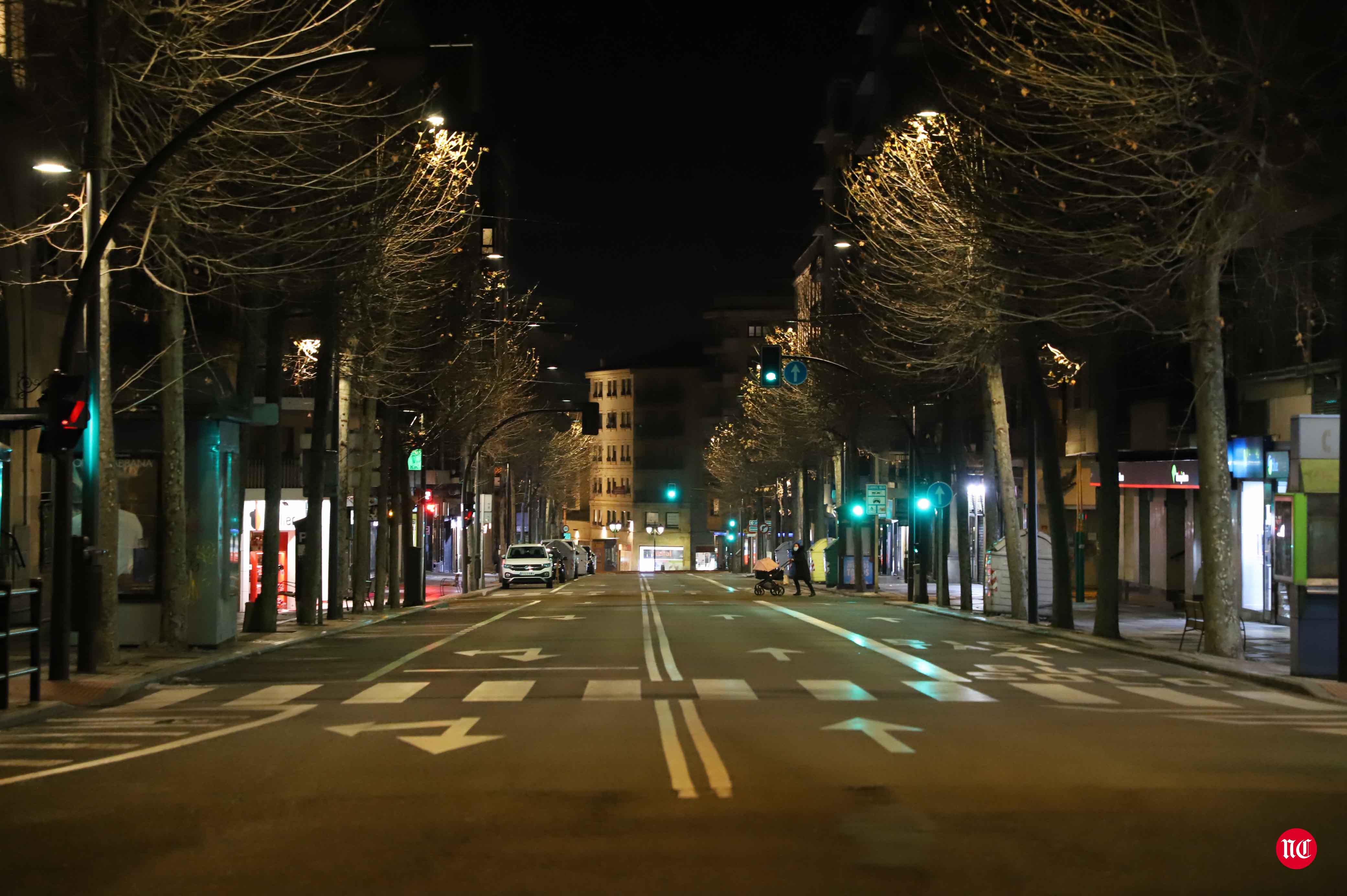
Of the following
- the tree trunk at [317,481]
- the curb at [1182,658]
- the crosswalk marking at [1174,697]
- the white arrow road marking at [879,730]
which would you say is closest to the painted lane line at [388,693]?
the white arrow road marking at [879,730]

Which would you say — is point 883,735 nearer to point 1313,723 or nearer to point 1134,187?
point 1313,723

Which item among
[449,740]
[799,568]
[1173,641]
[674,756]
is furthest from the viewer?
[799,568]

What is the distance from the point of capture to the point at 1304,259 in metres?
28.0

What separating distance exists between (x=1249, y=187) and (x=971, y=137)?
270 inches

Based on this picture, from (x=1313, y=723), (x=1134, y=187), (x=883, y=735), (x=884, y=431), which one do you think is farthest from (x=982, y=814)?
(x=884, y=431)

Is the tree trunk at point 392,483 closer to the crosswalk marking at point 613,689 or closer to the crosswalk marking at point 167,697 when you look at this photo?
the crosswalk marking at point 167,697

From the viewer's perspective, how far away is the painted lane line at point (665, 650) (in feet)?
66.2

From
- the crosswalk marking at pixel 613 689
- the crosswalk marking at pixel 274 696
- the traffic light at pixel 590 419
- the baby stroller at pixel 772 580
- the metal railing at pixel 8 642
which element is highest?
the traffic light at pixel 590 419

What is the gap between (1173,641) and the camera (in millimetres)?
28406

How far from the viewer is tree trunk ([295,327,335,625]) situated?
33750 mm

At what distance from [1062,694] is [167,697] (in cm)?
1076

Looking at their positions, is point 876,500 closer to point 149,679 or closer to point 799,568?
point 799,568

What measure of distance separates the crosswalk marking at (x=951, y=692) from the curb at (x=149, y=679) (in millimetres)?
9581

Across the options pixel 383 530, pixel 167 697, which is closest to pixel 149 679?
pixel 167 697
